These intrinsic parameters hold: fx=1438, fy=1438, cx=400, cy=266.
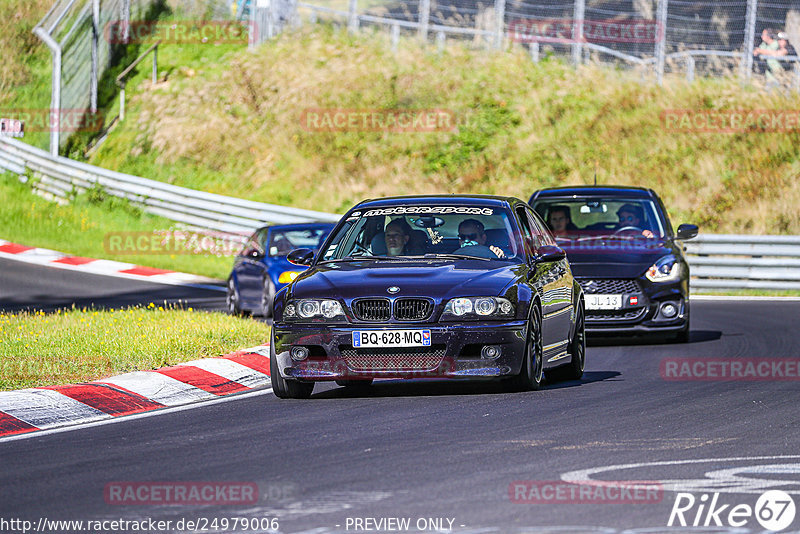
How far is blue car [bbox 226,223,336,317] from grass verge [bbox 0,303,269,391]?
91.2 inches

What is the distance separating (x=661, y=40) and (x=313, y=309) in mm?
25362

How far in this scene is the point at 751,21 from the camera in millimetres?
32250

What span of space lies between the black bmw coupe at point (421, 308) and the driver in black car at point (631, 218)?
499 cm

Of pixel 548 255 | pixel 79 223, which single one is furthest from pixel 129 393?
pixel 79 223

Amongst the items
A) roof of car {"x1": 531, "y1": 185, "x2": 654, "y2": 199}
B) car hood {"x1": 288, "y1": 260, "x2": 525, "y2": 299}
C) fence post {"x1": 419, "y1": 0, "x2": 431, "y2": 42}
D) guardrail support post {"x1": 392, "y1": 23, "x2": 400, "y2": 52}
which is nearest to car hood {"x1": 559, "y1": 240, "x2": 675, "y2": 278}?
roof of car {"x1": 531, "y1": 185, "x2": 654, "y2": 199}

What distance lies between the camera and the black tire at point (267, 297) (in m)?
18.7

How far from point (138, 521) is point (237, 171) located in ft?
99.5

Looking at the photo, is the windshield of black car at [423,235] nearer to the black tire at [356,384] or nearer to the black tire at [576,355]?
the black tire at [356,384]

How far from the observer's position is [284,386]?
34.2 ft

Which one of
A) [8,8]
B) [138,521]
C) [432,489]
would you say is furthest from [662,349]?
[8,8]

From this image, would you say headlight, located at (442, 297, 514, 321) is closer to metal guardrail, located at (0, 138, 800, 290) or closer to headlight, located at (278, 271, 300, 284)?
headlight, located at (278, 271, 300, 284)

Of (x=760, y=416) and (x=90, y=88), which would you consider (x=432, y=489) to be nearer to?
(x=760, y=416)

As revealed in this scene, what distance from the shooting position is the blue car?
61.6ft

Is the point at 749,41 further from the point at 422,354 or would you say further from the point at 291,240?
the point at 422,354
